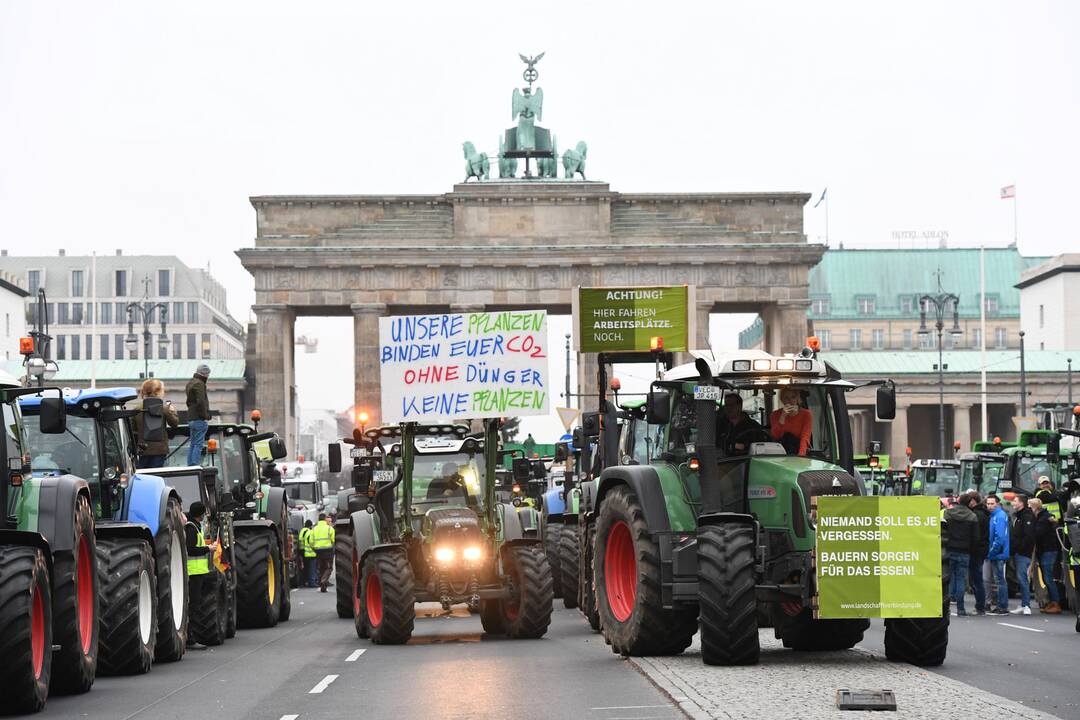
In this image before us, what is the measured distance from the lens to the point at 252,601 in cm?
2484

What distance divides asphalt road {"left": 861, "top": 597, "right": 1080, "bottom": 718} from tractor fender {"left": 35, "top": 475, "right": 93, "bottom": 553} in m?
7.17

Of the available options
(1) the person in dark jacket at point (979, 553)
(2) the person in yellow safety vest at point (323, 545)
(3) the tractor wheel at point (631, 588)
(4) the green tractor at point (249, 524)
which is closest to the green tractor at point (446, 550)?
(4) the green tractor at point (249, 524)

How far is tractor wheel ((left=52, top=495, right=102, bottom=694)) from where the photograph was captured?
1407 cm

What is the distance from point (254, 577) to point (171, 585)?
602 cm

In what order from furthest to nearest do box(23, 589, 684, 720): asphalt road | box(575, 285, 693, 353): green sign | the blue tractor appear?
box(575, 285, 693, 353): green sign
the blue tractor
box(23, 589, 684, 720): asphalt road

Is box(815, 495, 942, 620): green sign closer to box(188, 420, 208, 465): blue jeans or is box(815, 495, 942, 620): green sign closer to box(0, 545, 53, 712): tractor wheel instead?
box(0, 545, 53, 712): tractor wheel

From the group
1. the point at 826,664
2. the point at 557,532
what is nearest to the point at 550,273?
the point at 557,532

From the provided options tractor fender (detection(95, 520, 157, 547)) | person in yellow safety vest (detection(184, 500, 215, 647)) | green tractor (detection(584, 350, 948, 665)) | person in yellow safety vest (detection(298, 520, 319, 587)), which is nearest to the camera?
green tractor (detection(584, 350, 948, 665))

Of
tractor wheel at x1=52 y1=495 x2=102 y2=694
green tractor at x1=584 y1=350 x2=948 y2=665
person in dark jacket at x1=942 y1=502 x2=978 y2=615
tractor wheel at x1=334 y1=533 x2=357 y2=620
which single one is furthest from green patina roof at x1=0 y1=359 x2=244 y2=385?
tractor wheel at x1=52 y1=495 x2=102 y2=694

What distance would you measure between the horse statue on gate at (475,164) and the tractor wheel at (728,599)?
75.2m

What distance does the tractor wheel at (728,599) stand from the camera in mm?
14914

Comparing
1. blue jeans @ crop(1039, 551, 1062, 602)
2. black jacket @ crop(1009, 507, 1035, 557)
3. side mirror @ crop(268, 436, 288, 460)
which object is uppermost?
side mirror @ crop(268, 436, 288, 460)

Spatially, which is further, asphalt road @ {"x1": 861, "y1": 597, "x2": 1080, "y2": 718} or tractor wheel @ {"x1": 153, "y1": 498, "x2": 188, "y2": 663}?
tractor wheel @ {"x1": 153, "y1": 498, "x2": 188, "y2": 663}

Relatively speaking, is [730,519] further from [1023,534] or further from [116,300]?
[116,300]
